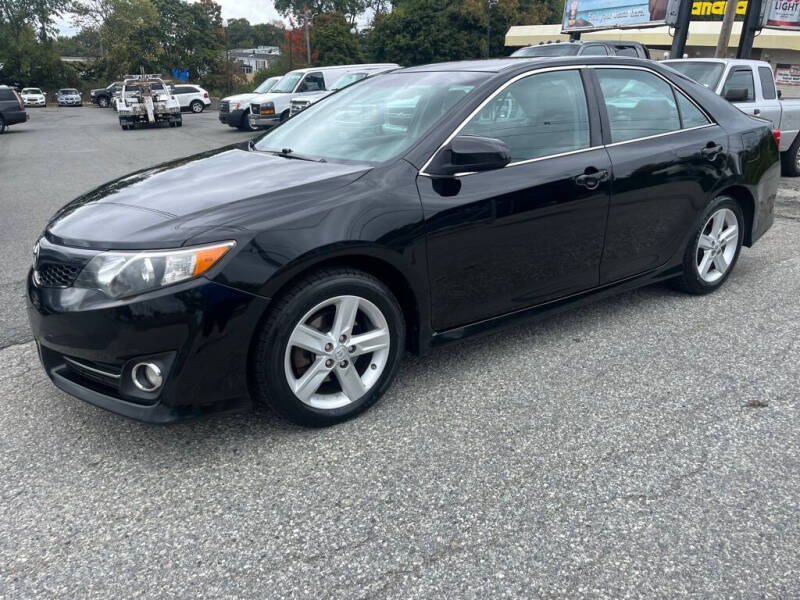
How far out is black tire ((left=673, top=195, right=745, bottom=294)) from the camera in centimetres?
440

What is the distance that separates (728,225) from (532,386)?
2281mm

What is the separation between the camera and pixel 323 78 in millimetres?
19391

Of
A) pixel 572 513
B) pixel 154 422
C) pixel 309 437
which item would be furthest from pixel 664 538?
pixel 154 422

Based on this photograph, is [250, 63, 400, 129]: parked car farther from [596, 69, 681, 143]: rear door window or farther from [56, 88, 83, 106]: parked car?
[56, 88, 83, 106]: parked car

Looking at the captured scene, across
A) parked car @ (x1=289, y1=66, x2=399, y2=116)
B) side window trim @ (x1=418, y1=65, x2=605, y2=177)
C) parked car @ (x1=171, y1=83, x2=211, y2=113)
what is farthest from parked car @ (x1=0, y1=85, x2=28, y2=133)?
side window trim @ (x1=418, y1=65, x2=605, y2=177)

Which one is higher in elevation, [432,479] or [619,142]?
[619,142]

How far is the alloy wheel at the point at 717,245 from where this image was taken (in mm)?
4523

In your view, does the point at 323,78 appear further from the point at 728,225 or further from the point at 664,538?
the point at 664,538

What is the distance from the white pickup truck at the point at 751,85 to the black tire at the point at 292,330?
7.37 m

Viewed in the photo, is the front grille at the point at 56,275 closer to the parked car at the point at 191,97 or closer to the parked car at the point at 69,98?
the parked car at the point at 191,97

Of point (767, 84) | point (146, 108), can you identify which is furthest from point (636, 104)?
point (146, 108)

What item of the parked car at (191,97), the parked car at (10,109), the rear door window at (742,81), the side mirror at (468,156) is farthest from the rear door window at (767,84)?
the parked car at (191,97)

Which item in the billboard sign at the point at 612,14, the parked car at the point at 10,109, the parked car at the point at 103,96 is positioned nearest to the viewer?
the parked car at the point at 10,109

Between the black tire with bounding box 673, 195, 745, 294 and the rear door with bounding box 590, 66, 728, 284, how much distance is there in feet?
0.36
